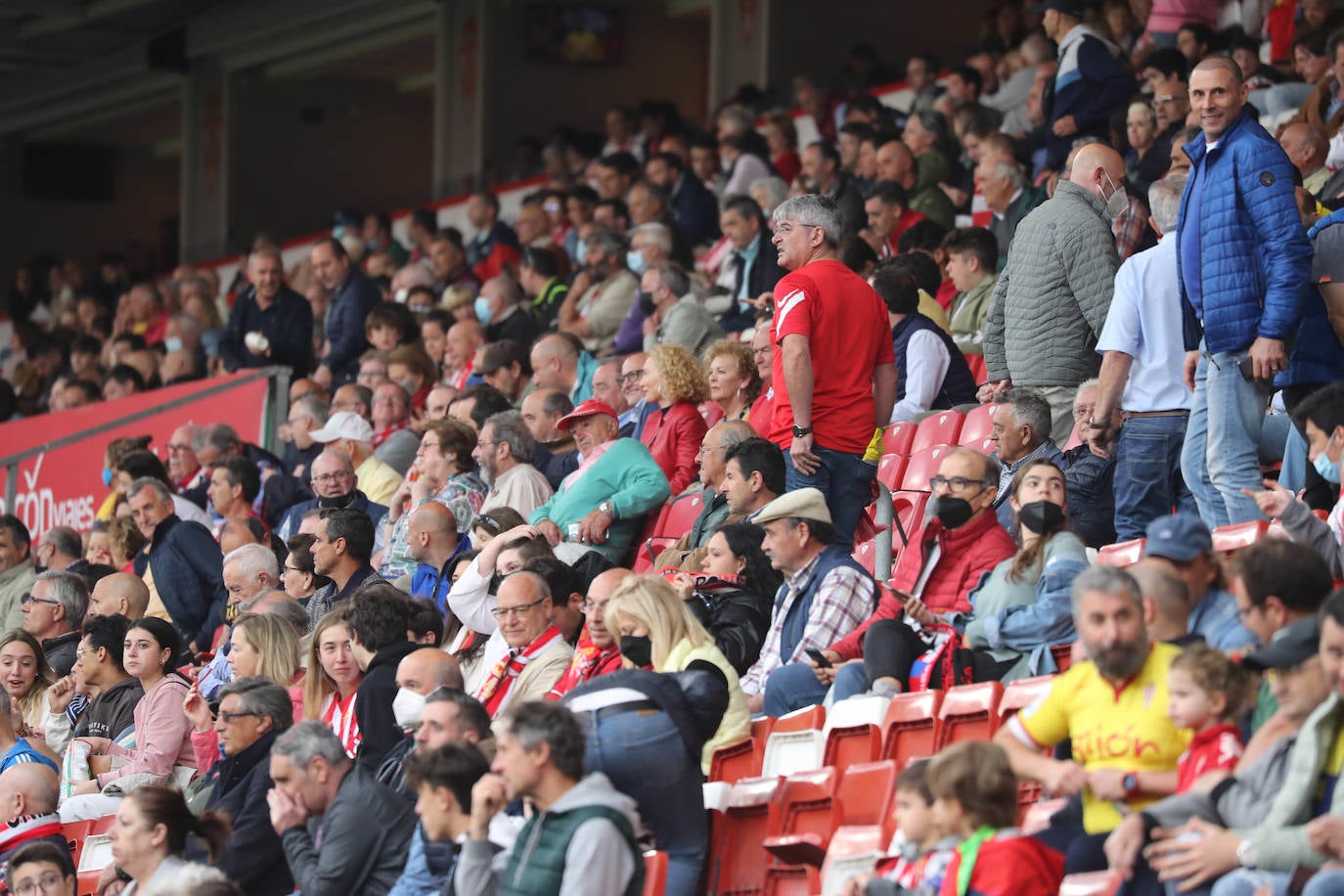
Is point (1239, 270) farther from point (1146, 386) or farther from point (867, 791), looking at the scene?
point (867, 791)

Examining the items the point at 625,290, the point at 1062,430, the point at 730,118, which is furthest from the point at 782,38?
the point at 1062,430

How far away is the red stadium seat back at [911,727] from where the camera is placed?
4.91 meters

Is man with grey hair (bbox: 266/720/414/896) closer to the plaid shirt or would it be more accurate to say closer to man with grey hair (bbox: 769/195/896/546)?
the plaid shirt

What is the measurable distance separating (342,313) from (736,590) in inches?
227

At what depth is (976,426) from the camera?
7.22 metres

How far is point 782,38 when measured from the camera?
704 inches

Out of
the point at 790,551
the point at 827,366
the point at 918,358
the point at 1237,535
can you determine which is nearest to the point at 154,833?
the point at 790,551

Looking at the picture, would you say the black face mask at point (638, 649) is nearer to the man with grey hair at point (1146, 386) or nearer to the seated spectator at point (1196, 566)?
the seated spectator at point (1196, 566)

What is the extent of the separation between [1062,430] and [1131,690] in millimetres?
2753

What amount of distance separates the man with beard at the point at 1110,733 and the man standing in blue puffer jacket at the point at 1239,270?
139 centimetres

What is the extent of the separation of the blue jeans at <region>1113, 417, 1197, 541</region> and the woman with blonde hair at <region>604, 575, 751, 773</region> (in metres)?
1.44

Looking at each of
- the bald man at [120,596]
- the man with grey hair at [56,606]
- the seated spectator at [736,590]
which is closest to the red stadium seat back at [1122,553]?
the seated spectator at [736,590]

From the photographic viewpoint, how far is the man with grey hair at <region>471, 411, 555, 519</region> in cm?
779

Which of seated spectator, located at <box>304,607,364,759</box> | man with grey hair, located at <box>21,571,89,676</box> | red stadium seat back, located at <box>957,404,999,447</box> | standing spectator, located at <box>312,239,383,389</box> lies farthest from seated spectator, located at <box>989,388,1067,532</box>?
standing spectator, located at <box>312,239,383,389</box>
